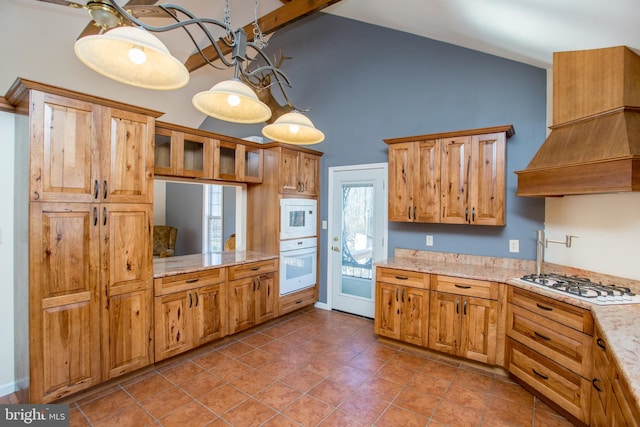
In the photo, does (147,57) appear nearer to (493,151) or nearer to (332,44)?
(493,151)

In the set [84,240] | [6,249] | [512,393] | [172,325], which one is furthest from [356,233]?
[6,249]

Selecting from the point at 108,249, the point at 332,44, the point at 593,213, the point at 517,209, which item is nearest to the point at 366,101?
the point at 332,44

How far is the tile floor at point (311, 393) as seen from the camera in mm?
2135

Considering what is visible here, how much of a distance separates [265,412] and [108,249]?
175cm

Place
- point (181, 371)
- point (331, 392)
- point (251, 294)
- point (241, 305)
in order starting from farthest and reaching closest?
point (251, 294) < point (241, 305) < point (181, 371) < point (331, 392)

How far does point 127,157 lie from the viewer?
8.16 ft

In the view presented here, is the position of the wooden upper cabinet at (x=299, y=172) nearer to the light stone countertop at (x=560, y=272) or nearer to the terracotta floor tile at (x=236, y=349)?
the light stone countertop at (x=560, y=272)

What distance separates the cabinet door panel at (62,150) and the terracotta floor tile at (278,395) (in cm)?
204

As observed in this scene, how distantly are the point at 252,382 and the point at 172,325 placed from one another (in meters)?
0.93

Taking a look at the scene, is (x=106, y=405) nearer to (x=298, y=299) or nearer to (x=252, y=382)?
(x=252, y=382)

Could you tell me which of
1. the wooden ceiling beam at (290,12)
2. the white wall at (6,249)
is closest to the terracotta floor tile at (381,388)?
the white wall at (6,249)

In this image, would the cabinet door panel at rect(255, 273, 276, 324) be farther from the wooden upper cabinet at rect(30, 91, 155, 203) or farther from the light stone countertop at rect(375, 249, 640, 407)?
the wooden upper cabinet at rect(30, 91, 155, 203)

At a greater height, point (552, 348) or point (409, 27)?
point (409, 27)

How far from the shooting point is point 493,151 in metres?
2.92
